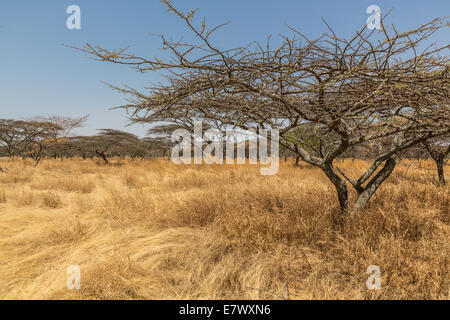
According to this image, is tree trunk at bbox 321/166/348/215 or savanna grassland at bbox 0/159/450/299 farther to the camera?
tree trunk at bbox 321/166/348/215

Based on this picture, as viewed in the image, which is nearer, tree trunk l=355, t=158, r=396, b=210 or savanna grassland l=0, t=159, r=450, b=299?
savanna grassland l=0, t=159, r=450, b=299

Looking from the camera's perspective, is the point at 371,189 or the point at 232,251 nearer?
the point at 232,251

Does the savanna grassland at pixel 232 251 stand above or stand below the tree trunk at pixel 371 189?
below

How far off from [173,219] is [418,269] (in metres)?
2.90

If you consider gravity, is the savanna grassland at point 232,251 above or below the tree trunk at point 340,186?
below

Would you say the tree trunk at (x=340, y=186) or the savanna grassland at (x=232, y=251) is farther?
the tree trunk at (x=340, y=186)

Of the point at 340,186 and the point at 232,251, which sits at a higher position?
the point at 340,186

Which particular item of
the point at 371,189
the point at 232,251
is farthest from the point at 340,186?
the point at 232,251

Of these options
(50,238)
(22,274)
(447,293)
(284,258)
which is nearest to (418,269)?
(447,293)

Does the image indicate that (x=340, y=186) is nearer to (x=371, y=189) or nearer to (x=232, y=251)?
(x=371, y=189)

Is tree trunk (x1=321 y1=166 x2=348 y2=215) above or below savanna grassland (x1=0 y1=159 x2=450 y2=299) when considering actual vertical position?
above

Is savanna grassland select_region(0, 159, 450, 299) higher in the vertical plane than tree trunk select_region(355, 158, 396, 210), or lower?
lower

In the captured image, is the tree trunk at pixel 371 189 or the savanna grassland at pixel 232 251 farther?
the tree trunk at pixel 371 189
